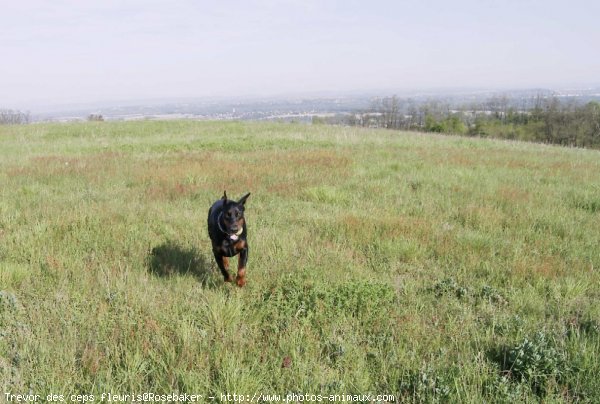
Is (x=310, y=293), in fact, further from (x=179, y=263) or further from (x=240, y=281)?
(x=179, y=263)

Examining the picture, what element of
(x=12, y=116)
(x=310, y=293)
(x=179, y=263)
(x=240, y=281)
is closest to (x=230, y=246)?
(x=240, y=281)

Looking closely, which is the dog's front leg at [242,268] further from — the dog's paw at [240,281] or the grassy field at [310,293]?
the grassy field at [310,293]

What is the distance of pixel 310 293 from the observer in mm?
4191

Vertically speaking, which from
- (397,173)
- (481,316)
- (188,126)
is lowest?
(481,316)

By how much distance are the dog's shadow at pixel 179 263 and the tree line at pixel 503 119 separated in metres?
55.1

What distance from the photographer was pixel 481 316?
3.98m

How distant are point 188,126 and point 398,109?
8389cm

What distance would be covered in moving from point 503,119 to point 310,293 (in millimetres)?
99250

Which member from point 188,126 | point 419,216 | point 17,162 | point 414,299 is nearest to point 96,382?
point 414,299

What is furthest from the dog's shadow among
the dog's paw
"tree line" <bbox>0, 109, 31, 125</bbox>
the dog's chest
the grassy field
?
"tree line" <bbox>0, 109, 31, 125</bbox>

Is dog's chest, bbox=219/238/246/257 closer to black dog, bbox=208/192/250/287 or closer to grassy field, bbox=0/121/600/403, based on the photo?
black dog, bbox=208/192/250/287

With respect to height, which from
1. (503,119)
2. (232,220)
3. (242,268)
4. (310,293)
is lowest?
(310,293)

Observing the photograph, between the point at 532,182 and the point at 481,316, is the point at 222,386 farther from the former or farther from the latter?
the point at 532,182

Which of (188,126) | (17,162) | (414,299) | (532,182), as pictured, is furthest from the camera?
(188,126)
